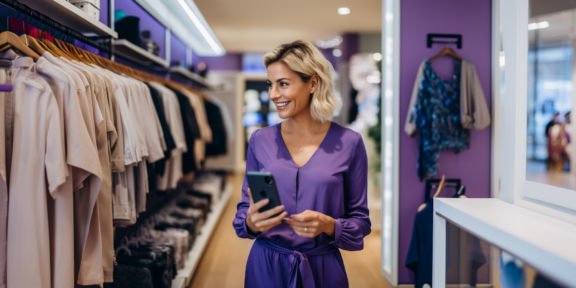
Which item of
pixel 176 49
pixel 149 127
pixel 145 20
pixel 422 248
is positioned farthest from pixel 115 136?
pixel 176 49

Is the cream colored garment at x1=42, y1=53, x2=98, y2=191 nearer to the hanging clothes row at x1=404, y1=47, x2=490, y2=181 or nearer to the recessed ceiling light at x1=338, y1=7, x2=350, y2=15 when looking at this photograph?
the hanging clothes row at x1=404, y1=47, x2=490, y2=181

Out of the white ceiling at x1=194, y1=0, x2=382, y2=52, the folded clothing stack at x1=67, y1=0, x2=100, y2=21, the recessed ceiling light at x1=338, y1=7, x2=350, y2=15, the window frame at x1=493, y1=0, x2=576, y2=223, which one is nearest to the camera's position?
the window frame at x1=493, y1=0, x2=576, y2=223

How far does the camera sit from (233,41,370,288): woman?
1299 millimetres

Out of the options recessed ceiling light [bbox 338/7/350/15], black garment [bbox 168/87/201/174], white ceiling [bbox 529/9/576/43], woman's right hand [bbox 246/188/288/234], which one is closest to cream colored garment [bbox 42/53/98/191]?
woman's right hand [bbox 246/188/288/234]

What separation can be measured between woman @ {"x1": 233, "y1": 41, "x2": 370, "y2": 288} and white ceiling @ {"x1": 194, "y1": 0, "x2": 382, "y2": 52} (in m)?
3.66

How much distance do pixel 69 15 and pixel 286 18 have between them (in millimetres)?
4065

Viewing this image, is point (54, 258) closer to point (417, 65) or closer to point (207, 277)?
point (207, 277)

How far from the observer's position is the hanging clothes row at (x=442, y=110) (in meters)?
2.67

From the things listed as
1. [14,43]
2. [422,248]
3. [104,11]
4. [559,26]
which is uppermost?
[559,26]

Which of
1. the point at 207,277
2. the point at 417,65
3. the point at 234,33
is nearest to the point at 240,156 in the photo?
the point at 234,33

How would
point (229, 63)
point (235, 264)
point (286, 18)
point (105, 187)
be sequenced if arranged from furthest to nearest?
1. point (229, 63)
2. point (286, 18)
3. point (235, 264)
4. point (105, 187)

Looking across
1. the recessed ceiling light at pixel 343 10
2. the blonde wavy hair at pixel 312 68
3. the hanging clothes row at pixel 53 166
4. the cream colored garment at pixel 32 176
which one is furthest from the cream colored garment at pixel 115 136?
the recessed ceiling light at pixel 343 10

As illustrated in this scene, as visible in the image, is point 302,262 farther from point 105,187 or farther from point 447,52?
point 447,52

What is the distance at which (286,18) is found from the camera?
18.2 ft
